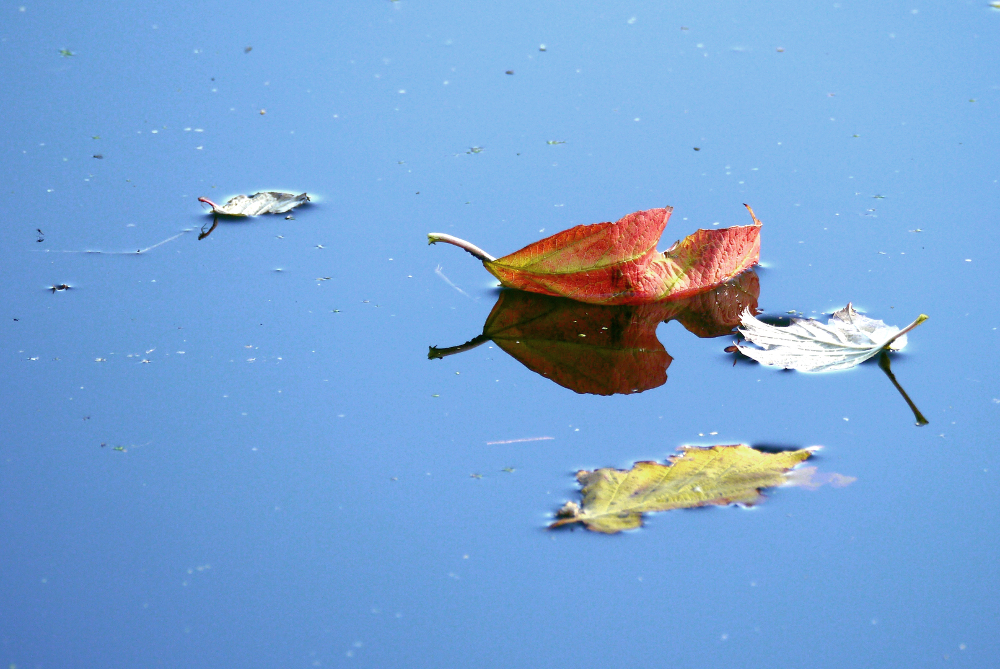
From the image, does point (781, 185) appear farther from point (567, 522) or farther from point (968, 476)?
point (567, 522)

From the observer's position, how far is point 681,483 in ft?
3.42

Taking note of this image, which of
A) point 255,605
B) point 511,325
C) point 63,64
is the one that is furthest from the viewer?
point 63,64

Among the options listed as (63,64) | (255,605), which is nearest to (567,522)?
(255,605)

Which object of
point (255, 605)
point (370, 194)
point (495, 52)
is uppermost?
point (495, 52)

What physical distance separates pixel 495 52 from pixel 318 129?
18.7 inches

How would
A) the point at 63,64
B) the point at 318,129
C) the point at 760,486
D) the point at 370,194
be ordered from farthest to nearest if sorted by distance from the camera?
the point at 63,64
the point at 318,129
the point at 370,194
the point at 760,486

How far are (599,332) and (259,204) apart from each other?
2.05 ft

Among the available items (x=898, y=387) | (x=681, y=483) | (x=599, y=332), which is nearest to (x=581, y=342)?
(x=599, y=332)

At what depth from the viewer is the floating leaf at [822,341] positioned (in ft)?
4.02

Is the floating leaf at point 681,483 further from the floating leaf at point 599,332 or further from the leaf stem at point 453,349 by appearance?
the leaf stem at point 453,349

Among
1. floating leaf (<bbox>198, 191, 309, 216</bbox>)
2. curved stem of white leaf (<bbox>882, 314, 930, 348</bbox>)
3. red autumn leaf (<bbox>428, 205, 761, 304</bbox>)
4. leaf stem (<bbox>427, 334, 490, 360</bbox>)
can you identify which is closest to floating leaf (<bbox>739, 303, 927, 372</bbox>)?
curved stem of white leaf (<bbox>882, 314, 930, 348</bbox>)

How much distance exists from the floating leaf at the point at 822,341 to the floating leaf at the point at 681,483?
18cm

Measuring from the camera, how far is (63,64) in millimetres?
1967

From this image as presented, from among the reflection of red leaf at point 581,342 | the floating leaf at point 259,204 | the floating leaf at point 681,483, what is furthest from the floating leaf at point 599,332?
the floating leaf at point 259,204
